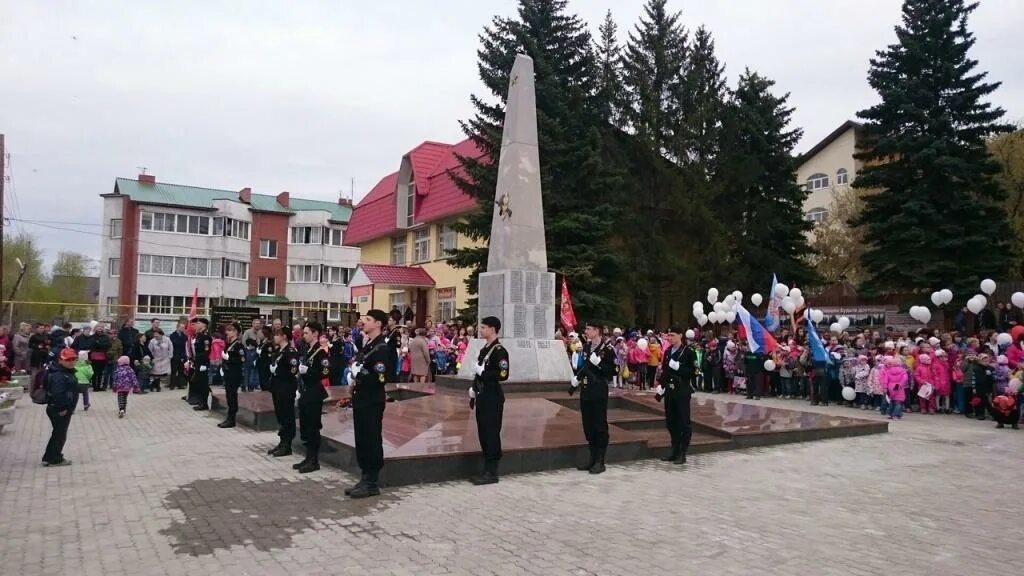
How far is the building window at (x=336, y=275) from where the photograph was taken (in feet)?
176

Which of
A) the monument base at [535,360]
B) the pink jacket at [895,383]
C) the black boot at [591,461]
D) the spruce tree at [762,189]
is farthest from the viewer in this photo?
the spruce tree at [762,189]

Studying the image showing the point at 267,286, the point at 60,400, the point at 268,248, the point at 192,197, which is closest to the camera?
the point at 60,400

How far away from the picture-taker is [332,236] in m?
54.0

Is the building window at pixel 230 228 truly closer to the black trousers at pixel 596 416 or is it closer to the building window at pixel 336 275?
the building window at pixel 336 275

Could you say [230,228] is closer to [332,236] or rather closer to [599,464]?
[332,236]

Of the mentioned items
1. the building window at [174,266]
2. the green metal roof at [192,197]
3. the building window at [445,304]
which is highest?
the green metal roof at [192,197]

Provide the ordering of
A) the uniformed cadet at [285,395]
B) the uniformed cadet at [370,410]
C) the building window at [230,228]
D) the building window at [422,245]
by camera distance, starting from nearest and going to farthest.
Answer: the uniformed cadet at [370,410], the uniformed cadet at [285,395], the building window at [422,245], the building window at [230,228]

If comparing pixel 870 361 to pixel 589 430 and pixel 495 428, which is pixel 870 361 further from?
pixel 495 428

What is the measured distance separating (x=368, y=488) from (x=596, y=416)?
2.68 m

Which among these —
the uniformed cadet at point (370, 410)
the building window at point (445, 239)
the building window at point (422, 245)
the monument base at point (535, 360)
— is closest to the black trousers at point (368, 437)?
the uniformed cadet at point (370, 410)

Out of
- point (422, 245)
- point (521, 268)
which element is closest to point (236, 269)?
point (422, 245)

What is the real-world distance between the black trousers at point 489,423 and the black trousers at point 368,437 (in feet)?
3.83

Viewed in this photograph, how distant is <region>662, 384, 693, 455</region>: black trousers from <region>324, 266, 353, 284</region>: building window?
4663cm

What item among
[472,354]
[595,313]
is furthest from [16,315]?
[472,354]
